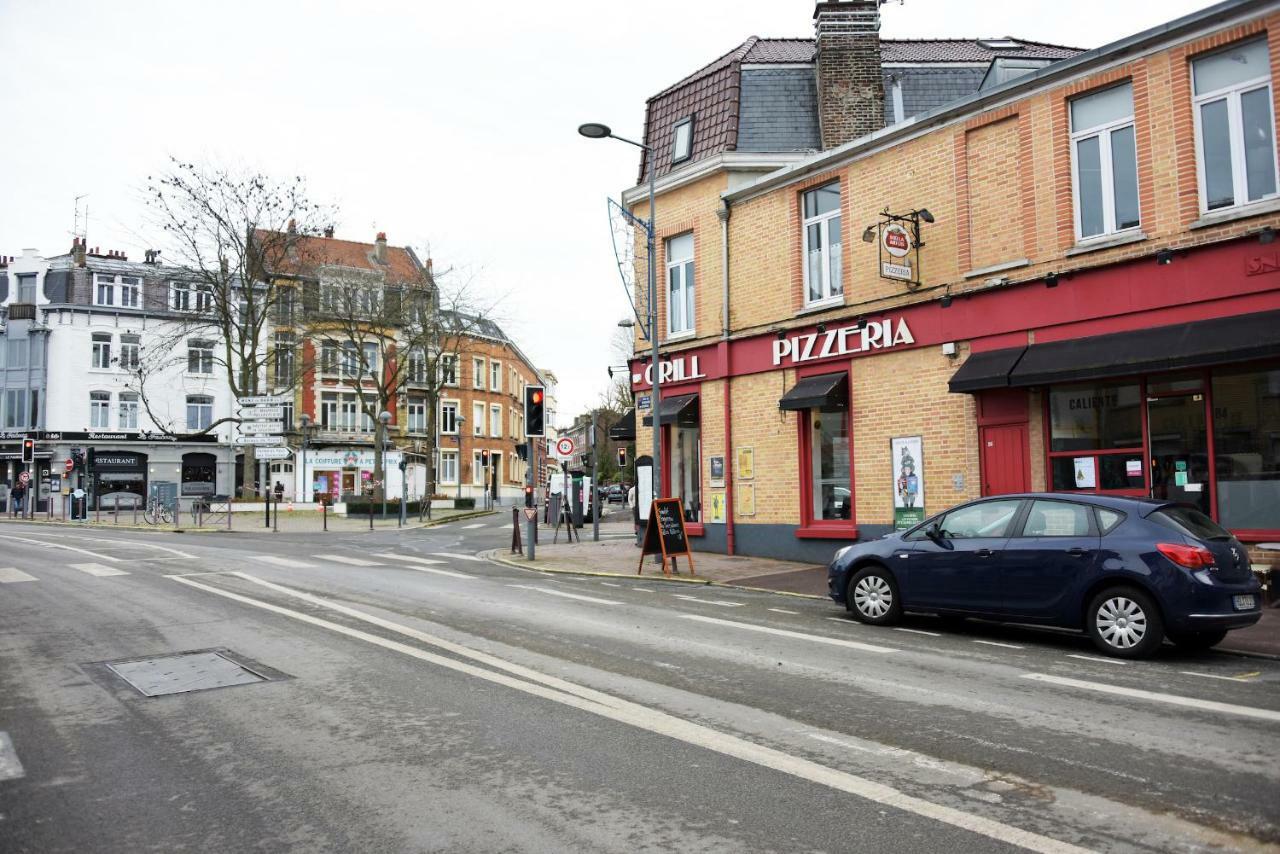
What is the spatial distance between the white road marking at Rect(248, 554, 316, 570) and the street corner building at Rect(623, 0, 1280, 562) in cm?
775

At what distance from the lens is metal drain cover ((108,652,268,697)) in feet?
21.9

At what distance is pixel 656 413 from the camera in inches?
695

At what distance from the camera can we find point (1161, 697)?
21.0 feet

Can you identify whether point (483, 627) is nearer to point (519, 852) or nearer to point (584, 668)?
point (584, 668)

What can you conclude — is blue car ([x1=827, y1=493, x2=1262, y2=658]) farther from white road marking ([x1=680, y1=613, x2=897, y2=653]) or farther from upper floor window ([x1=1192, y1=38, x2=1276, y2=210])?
upper floor window ([x1=1192, y1=38, x2=1276, y2=210])

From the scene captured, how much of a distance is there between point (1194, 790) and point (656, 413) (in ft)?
44.8

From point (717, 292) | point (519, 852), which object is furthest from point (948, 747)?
point (717, 292)

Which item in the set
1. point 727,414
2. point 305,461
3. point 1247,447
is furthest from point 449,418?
point 1247,447

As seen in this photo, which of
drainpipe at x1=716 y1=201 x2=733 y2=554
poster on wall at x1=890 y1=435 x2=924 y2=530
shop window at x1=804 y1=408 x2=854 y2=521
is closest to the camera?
poster on wall at x1=890 y1=435 x2=924 y2=530

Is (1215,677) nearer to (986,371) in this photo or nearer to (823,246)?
(986,371)

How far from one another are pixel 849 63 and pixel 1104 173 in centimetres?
754

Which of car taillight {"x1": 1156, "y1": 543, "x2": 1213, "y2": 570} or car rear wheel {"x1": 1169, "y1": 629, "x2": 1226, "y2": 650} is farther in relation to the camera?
car rear wheel {"x1": 1169, "y1": 629, "x2": 1226, "y2": 650}

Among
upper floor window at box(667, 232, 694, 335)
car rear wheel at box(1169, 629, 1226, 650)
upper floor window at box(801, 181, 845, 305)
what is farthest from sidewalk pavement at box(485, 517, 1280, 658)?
upper floor window at box(667, 232, 694, 335)

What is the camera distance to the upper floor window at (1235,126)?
11406 mm
